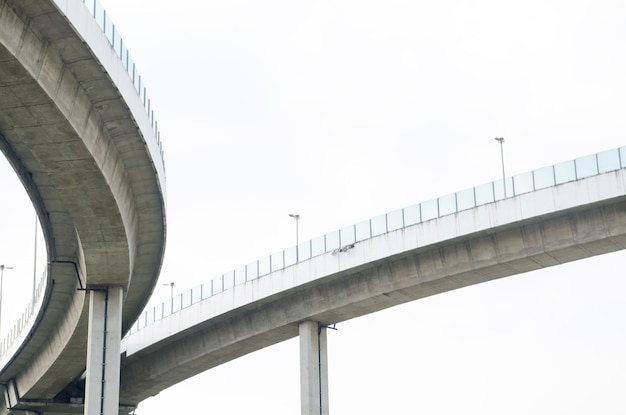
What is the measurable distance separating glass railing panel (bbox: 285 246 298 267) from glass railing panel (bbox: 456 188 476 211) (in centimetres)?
903

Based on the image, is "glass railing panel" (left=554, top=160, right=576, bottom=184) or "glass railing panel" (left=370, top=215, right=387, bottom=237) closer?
"glass railing panel" (left=554, top=160, right=576, bottom=184)

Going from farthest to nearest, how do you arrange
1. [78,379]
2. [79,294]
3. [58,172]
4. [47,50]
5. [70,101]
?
[78,379], [79,294], [58,172], [70,101], [47,50]

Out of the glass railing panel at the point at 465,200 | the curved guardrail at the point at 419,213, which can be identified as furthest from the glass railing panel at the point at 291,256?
the glass railing panel at the point at 465,200

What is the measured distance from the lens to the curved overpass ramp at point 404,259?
41250mm

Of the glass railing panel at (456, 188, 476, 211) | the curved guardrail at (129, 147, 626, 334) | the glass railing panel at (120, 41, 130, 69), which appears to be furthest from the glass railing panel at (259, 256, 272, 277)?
the glass railing panel at (120, 41, 130, 69)

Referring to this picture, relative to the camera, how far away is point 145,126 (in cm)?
3275

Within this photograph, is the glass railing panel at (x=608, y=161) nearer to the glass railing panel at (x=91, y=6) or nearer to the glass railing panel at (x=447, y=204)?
the glass railing panel at (x=447, y=204)

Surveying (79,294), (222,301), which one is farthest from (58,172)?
(222,301)

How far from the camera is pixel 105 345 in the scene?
42.9m

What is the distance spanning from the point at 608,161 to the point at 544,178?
2576 millimetres

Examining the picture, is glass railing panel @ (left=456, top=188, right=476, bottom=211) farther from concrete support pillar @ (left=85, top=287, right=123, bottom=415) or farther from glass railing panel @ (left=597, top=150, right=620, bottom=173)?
concrete support pillar @ (left=85, top=287, right=123, bottom=415)

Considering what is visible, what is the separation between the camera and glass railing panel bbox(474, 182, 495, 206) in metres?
43.1

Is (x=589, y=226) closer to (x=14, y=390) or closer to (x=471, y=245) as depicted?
(x=471, y=245)

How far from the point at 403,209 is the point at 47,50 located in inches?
890
